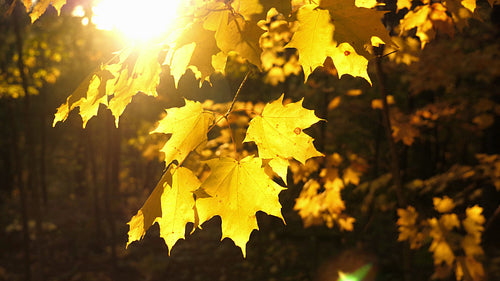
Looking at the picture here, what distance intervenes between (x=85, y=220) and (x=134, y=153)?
1020 cm

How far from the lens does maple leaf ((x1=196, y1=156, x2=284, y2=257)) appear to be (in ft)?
4.35

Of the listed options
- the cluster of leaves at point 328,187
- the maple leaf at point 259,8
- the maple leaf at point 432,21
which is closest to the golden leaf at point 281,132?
the maple leaf at point 259,8

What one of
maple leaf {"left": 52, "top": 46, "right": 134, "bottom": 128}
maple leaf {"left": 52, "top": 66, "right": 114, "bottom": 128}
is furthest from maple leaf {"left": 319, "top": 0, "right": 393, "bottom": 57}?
maple leaf {"left": 52, "top": 66, "right": 114, "bottom": 128}

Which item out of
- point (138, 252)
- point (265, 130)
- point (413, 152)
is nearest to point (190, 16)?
point (265, 130)

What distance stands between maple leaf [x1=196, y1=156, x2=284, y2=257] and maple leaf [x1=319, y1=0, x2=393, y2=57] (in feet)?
1.75

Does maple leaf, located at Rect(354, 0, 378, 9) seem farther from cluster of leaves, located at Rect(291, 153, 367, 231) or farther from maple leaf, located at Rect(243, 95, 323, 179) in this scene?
cluster of leaves, located at Rect(291, 153, 367, 231)

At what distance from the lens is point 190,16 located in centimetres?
137

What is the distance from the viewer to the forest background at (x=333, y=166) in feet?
10.3

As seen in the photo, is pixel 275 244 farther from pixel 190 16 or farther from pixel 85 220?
pixel 85 220

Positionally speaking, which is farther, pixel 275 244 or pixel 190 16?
pixel 275 244

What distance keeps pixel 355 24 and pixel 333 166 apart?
378 cm

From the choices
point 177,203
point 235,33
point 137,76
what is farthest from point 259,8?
point 177,203

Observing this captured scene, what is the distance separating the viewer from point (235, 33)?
4.24 ft

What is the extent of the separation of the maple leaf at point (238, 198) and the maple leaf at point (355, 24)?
1.75 ft
